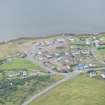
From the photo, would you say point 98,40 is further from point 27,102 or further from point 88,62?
point 27,102

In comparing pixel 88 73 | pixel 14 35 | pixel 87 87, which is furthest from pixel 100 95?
pixel 14 35

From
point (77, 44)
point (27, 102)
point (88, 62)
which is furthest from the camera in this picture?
point (77, 44)

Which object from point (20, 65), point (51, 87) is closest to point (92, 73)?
point (51, 87)

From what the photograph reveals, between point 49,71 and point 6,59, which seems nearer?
point 49,71

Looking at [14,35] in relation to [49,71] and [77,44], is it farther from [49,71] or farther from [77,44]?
[49,71]

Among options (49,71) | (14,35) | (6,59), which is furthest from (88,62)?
(14,35)

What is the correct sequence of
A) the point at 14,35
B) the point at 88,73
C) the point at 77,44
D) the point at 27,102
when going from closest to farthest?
the point at 27,102, the point at 88,73, the point at 77,44, the point at 14,35

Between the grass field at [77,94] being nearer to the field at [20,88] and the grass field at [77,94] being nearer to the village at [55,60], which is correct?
the field at [20,88]
